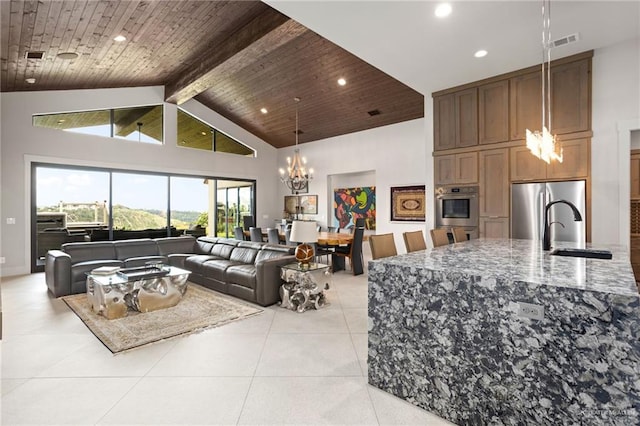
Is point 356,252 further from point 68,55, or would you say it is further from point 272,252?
point 68,55

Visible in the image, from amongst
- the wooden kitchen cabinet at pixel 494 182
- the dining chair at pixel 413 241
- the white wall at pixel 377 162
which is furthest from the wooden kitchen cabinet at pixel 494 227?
the dining chair at pixel 413 241

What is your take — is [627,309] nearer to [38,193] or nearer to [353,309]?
[353,309]

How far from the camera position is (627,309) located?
132cm

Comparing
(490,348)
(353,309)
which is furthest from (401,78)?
(490,348)

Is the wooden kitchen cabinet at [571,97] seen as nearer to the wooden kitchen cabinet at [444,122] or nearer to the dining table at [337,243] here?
the wooden kitchen cabinet at [444,122]

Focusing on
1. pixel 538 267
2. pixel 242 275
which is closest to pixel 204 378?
pixel 242 275

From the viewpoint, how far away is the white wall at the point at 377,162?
7.52 metres

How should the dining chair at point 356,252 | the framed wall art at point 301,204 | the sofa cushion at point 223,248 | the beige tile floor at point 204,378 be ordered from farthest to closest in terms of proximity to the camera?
1. the framed wall art at point 301,204
2. the dining chair at point 356,252
3. the sofa cushion at point 223,248
4. the beige tile floor at point 204,378

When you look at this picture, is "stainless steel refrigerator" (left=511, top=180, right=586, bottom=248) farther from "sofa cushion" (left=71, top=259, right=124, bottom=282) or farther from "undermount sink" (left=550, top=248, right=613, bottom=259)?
"sofa cushion" (left=71, top=259, right=124, bottom=282)

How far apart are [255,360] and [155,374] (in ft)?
2.50

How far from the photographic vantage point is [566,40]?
383 centimetres

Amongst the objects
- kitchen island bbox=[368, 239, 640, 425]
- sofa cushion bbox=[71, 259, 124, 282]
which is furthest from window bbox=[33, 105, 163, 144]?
kitchen island bbox=[368, 239, 640, 425]

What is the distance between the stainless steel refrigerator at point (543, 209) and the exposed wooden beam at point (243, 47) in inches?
162

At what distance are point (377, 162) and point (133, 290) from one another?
624 cm
